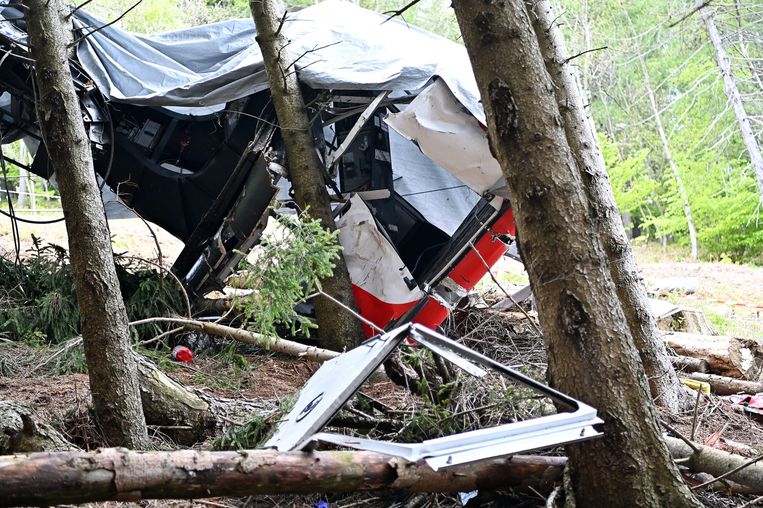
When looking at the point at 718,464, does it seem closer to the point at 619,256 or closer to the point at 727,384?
the point at 619,256

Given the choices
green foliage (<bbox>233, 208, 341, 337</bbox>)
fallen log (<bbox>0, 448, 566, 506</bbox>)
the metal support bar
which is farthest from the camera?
the metal support bar

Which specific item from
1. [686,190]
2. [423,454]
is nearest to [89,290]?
[423,454]

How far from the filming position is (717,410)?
17.4 feet

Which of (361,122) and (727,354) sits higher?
(361,122)

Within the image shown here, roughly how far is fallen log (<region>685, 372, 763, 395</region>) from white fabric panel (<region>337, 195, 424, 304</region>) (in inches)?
96.8

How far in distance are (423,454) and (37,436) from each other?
206 centimetres

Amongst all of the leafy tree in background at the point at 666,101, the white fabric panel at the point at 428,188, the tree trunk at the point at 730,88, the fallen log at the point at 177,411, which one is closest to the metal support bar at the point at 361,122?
the white fabric panel at the point at 428,188

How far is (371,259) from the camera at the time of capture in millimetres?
7004

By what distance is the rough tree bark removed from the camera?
124 inches

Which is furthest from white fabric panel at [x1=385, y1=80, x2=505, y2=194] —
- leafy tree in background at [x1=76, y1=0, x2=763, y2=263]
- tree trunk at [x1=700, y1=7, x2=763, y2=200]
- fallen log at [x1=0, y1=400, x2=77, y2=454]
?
tree trunk at [x1=700, y1=7, x2=763, y2=200]

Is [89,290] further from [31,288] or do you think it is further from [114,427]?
[31,288]

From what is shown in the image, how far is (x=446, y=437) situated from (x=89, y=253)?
2.22m

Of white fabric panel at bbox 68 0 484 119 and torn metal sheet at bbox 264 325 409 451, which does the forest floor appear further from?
white fabric panel at bbox 68 0 484 119

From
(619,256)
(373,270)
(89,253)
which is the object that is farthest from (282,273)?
(619,256)
